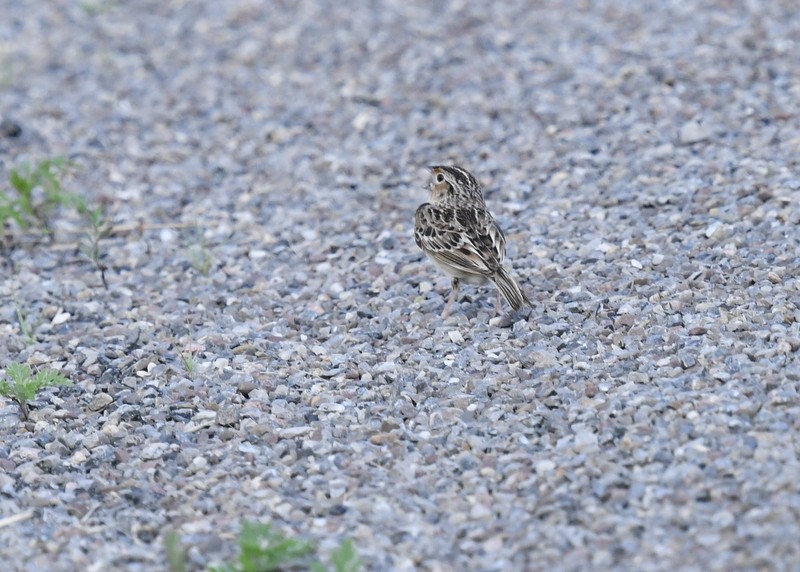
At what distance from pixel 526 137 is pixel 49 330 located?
4.65 metres

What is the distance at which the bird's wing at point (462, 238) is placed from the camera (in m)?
7.63

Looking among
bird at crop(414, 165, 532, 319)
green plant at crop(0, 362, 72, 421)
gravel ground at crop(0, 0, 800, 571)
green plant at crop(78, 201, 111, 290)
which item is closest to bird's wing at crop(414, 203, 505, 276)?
bird at crop(414, 165, 532, 319)

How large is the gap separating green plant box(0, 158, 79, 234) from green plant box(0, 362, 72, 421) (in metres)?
2.73

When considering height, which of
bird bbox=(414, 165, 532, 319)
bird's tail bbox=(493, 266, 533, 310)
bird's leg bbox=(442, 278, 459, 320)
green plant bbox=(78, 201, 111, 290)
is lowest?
green plant bbox=(78, 201, 111, 290)

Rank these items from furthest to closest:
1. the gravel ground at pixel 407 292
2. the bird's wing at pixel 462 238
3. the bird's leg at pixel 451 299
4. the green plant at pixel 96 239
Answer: the green plant at pixel 96 239
the bird's leg at pixel 451 299
the bird's wing at pixel 462 238
the gravel ground at pixel 407 292

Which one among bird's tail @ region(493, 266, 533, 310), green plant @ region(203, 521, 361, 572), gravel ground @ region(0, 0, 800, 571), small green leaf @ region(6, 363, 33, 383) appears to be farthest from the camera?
bird's tail @ region(493, 266, 533, 310)

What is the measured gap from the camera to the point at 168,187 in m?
10.8

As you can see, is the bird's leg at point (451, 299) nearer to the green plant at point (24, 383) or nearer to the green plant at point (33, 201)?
the green plant at point (24, 383)

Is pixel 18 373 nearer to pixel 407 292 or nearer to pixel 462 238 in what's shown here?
pixel 407 292

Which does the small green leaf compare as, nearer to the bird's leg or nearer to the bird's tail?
the bird's leg

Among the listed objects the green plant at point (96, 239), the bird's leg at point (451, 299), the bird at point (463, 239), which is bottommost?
the green plant at point (96, 239)

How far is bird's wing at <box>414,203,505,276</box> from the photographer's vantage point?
7629 millimetres

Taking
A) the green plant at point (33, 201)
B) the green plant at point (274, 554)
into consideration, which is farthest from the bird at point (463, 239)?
the green plant at point (33, 201)

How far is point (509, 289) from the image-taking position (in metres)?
7.54
